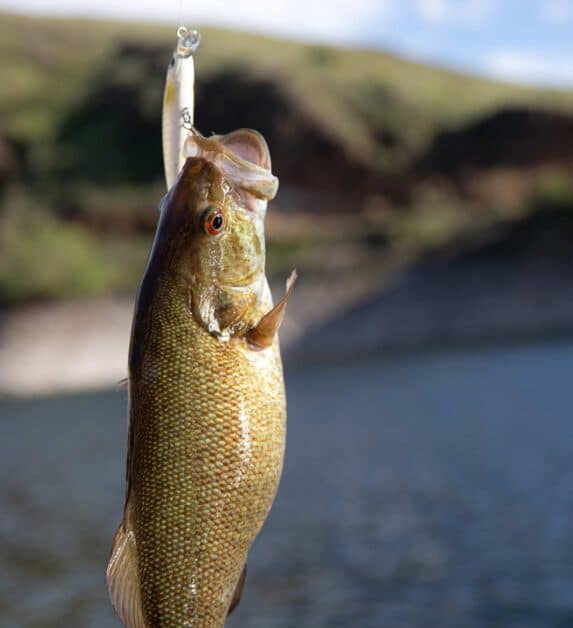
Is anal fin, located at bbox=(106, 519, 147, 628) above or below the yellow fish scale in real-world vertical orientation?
below

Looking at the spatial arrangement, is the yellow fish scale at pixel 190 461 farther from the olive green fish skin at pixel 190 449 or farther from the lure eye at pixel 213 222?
the lure eye at pixel 213 222

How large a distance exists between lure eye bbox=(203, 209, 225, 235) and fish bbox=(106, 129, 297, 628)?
0.08 m

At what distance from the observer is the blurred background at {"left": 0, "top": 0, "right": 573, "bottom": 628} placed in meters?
13.4

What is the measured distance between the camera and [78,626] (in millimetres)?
12422

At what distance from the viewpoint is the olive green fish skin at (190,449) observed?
9.30 feet

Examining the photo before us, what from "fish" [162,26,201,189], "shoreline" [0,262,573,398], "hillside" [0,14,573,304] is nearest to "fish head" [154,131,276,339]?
"fish" [162,26,201,189]

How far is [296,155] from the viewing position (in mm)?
55219

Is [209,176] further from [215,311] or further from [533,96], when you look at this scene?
[533,96]

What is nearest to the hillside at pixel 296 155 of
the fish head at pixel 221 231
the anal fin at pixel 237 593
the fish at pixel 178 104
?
the fish at pixel 178 104

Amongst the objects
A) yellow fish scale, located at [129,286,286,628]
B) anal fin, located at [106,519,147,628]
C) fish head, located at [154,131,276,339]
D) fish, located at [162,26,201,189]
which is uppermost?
fish, located at [162,26,201,189]

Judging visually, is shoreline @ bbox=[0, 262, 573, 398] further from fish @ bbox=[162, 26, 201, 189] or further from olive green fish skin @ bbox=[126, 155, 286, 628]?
olive green fish skin @ bbox=[126, 155, 286, 628]

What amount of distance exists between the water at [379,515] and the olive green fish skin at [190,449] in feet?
28.8

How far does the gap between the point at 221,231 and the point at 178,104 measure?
0.65 meters

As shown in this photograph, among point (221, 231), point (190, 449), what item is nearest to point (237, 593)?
point (190, 449)
